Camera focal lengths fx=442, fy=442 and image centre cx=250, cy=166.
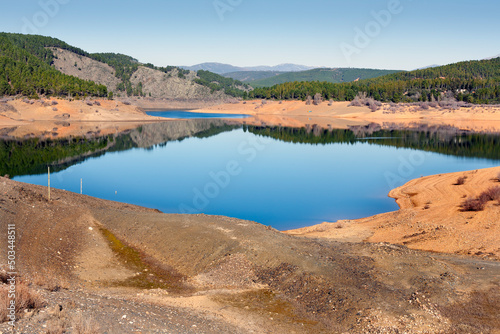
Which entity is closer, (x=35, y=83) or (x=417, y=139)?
(x=417, y=139)


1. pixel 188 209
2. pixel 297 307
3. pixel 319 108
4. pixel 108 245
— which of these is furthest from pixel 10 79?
pixel 297 307

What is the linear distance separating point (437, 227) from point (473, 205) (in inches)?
118

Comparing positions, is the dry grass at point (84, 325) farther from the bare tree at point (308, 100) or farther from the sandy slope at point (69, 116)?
the bare tree at point (308, 100)

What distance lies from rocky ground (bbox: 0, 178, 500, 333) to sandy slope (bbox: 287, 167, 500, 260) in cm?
236

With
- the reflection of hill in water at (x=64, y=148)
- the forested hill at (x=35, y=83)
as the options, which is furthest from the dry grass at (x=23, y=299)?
the forested hill at (x=35, y=83)

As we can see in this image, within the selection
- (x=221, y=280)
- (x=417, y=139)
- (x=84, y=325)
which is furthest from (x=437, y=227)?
(x=417, y=139)

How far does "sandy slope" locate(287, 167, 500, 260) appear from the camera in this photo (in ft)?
63.1

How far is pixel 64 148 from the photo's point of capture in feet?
182

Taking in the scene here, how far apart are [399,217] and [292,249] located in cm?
1118

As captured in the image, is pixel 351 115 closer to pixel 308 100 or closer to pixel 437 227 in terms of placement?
pixel 308 100

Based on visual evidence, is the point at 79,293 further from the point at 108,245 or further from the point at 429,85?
the point at 429,85

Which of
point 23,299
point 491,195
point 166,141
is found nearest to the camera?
point 23,299

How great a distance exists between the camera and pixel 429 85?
467ft

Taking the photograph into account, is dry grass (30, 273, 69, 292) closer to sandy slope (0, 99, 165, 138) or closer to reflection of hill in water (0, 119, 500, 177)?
reflection of hill in water (0, 119, 500, 177)
